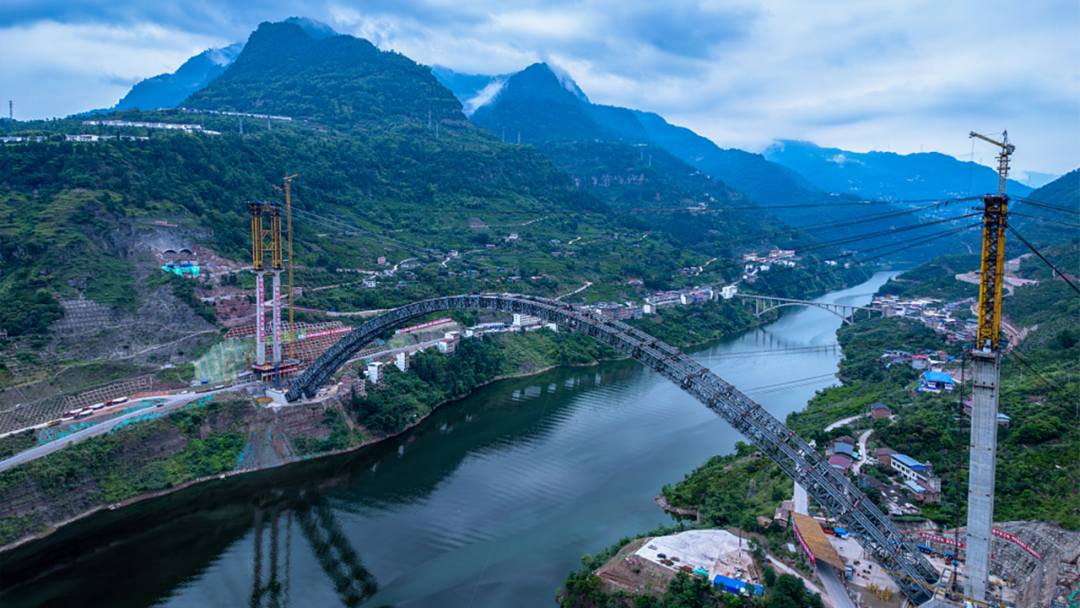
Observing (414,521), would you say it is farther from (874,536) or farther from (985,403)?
(985,403)

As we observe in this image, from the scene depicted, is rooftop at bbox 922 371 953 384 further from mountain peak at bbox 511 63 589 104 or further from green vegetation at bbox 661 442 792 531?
mountain peak at bbox 511 63 589 104

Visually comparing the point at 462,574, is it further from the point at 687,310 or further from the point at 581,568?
the point at 687,310

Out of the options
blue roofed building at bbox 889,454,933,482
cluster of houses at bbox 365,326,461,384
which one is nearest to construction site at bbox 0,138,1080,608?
blue roofed building at bbox 889,454,933,482

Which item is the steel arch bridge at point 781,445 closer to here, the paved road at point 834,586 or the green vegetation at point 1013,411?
the paved road at point 834,586

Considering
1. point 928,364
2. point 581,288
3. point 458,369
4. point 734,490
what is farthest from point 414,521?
point 581,288

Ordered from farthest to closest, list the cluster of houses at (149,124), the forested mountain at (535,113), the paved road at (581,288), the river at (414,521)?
1. the forested mountain at (535,113)
2. the cluster of houses at (149,124)
3. the paved road at (581,288)
4. the river at (414,521)

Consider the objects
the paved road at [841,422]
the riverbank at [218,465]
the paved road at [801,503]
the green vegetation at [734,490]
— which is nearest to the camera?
the paved road at [801,503]

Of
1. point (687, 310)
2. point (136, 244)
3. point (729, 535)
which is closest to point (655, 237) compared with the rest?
point (687, 310)

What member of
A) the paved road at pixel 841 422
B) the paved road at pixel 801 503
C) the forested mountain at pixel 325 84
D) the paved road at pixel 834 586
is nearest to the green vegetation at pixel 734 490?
the paved road at pixel 801 503
